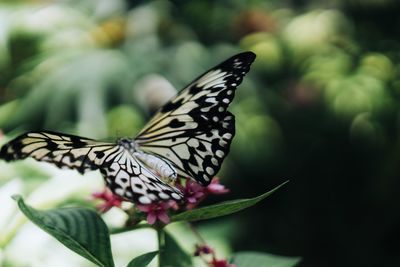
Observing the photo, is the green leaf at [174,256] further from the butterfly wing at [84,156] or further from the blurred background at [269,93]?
the blurred background at [269,93]

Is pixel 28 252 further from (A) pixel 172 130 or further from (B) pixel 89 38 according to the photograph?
(B) pixel 89 38

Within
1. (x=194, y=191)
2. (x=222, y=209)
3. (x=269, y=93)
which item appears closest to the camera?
(x=222, y=209)

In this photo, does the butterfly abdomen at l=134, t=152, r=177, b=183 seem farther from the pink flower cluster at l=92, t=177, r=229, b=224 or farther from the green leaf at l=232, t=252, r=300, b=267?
the green leaf at l=232, t=252, r=300, b=267

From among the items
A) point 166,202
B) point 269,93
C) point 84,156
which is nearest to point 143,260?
point 166,202

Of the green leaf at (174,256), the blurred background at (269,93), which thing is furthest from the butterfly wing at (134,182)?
the blurred background at (269,93)

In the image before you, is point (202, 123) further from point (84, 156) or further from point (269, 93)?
point (269, 93)

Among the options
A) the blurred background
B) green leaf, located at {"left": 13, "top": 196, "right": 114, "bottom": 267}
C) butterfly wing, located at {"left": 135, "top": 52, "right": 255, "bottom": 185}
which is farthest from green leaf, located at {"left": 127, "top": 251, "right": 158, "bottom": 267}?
the blurred background
